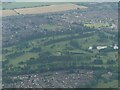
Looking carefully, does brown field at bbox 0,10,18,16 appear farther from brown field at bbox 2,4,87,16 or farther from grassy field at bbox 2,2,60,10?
grassy field at bbox 2,2,60,10

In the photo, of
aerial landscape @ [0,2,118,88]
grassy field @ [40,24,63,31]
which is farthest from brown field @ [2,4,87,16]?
grassy field @ [40,24,63,31]

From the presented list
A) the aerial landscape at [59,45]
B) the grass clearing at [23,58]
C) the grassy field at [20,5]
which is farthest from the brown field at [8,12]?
the grass clearing at [23,58]

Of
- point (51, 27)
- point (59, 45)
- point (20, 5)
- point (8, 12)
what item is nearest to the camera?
point (59, 45)

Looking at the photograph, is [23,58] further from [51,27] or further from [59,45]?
[51,27]

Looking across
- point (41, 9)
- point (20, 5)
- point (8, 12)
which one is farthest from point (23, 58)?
point (20, 5)

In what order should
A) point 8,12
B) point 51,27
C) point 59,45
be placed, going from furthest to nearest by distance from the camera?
point 8,12
point 51,27
point 59,45

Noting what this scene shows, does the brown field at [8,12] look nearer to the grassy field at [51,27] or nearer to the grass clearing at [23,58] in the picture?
the grassy field at [51,27]

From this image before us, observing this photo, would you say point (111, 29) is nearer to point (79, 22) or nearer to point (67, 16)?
point (79, 22)

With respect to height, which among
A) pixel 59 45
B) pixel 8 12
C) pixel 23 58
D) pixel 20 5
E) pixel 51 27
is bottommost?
pixel 23 58

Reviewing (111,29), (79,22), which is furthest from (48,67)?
(79,22)
